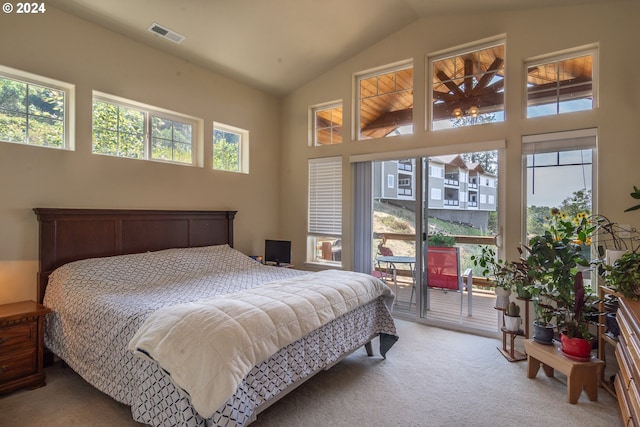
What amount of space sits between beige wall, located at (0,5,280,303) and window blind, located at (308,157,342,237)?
0.80 m

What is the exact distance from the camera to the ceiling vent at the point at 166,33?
3.25m

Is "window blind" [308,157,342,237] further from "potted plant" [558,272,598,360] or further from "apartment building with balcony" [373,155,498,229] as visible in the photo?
"potted plant" [558,272,598,360]

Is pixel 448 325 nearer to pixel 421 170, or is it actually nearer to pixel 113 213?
pixel 421 170

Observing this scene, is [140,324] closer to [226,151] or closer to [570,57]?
[226,151]

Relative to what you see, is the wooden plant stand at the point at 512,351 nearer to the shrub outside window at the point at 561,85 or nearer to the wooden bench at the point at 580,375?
the wooden bench at the point at 580,375

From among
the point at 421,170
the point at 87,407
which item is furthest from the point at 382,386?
the point at 421,170

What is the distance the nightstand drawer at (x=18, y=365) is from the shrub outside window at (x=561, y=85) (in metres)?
4.72

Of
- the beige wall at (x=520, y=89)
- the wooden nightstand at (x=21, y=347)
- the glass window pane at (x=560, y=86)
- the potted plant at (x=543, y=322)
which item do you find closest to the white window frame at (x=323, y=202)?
the beige wall at (x=520, y=89)

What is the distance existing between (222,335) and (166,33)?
314 centimetres

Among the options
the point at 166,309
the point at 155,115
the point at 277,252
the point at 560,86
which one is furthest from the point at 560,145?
the point at 155,115

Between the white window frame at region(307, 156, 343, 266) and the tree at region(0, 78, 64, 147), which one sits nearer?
the tree at region(0, 78, 64, 147)

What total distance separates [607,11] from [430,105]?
5.45ft

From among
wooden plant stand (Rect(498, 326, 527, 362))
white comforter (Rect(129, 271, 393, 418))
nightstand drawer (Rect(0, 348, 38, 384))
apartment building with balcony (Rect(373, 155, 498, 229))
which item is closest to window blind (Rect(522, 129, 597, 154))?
apartment building with balcony (Rect(373, 155, 498, 229))

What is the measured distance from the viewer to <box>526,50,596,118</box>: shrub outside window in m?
3.12
